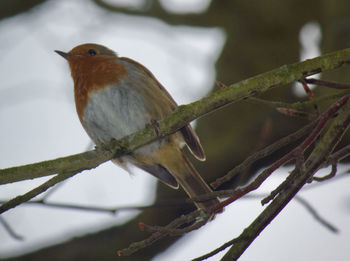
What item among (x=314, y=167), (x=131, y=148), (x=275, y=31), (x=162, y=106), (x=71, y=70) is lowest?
(x=314, y=167)

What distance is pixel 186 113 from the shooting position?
2.78 metres

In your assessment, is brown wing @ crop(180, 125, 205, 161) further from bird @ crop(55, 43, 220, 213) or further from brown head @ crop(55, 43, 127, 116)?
brown head @ crop(55, 43, 127, 116)

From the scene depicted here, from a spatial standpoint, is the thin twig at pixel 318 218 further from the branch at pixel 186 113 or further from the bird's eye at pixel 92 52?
the bird's eye at pixel 92 52

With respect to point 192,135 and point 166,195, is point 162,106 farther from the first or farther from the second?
point 166,195

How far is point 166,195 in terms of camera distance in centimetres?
527

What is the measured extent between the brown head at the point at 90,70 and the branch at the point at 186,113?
49.6 inches

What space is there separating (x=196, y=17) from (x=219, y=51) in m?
0.51

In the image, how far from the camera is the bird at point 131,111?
430cm

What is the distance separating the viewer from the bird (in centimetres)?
430

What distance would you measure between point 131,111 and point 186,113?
1.56m

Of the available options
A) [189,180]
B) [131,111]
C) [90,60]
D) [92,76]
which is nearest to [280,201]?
[131,111]

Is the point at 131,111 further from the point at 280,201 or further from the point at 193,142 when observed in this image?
the point at 280,201

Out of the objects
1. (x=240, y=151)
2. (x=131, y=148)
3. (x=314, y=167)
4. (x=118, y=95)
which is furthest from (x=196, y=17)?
(x=314, y=167)

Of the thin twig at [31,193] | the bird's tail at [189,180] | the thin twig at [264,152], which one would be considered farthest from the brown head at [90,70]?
the thin twig at [264,152]
